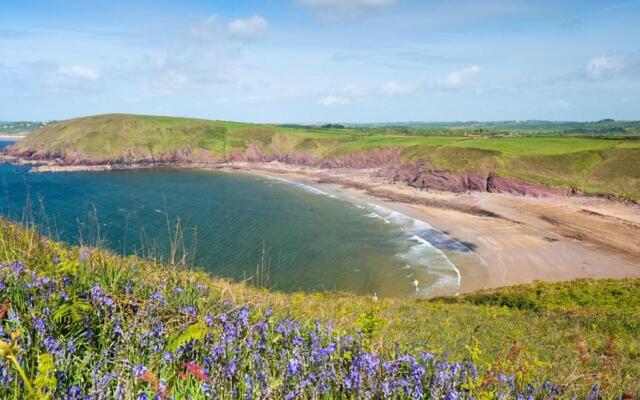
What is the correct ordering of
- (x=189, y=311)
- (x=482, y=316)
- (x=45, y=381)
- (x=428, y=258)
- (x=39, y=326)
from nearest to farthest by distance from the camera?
(x=45, y=381) → (x=39, y=326) → (x=189, y=311) → (x=482, y=316) → (x=428, y=258)

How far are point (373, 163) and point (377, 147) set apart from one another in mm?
5397

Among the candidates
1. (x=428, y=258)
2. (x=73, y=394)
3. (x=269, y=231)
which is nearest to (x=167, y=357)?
(x=73, y=394)

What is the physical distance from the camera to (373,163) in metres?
96.6

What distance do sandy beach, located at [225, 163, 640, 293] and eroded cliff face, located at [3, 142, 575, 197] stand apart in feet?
8.68

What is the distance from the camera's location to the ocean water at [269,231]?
106 ft

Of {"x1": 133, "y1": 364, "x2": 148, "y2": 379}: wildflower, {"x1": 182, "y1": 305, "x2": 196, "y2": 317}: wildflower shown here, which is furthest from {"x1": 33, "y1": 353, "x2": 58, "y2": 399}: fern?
{"x1": 182, "y1": 305, "x2": 196, "y2": 317}: wildflower

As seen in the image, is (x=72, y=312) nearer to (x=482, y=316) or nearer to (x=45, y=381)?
(x=45, y=381)

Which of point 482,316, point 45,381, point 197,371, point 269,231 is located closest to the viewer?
point 197,371

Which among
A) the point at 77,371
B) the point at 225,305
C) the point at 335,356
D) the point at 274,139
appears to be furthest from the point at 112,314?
the point at 274,139

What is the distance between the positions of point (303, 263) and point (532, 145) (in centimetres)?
6530

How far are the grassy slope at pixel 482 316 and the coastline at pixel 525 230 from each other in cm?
1045

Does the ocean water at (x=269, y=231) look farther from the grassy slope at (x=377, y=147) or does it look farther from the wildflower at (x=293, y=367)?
the grassy slope at (x=377, y=147)

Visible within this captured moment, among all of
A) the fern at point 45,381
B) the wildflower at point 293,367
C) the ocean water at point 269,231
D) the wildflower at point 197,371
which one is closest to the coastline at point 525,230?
the ocean water at point 269,231

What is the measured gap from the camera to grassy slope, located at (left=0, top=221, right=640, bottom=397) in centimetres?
484
